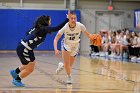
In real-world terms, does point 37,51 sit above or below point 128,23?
below

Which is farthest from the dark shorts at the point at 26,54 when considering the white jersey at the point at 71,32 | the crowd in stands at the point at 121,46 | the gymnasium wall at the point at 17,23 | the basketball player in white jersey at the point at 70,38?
the gymnasium wall at the point at 17,23

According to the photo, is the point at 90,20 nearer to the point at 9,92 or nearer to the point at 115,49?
the point at 115,49

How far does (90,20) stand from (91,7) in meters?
0.98

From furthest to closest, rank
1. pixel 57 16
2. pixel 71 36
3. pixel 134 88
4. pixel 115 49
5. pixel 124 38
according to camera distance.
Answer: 1. pixel 57 16
2. pixel 115 49
3. pixel 124 38
4. pixel 71 36
5. pixel 134 88

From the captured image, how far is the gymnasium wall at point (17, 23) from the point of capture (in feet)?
85.1

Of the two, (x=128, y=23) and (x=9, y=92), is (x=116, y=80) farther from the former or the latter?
(x=128, y=23)

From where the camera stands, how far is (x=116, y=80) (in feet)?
34.6

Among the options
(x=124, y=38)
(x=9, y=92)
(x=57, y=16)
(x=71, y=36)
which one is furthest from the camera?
(x=57, y=16)

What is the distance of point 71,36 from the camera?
31.9 feet

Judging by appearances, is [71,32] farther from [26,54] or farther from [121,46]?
[121,46]

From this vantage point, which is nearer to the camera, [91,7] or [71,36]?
[71,36]

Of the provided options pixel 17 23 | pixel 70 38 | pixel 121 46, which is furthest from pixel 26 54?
pixel 17 23

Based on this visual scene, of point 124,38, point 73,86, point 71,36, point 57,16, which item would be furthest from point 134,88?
point 57,16

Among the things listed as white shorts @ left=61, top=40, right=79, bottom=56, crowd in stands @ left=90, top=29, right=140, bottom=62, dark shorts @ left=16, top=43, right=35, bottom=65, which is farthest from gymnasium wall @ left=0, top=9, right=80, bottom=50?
dark shorts @ left=16, top=43, right=35, bottom=65
